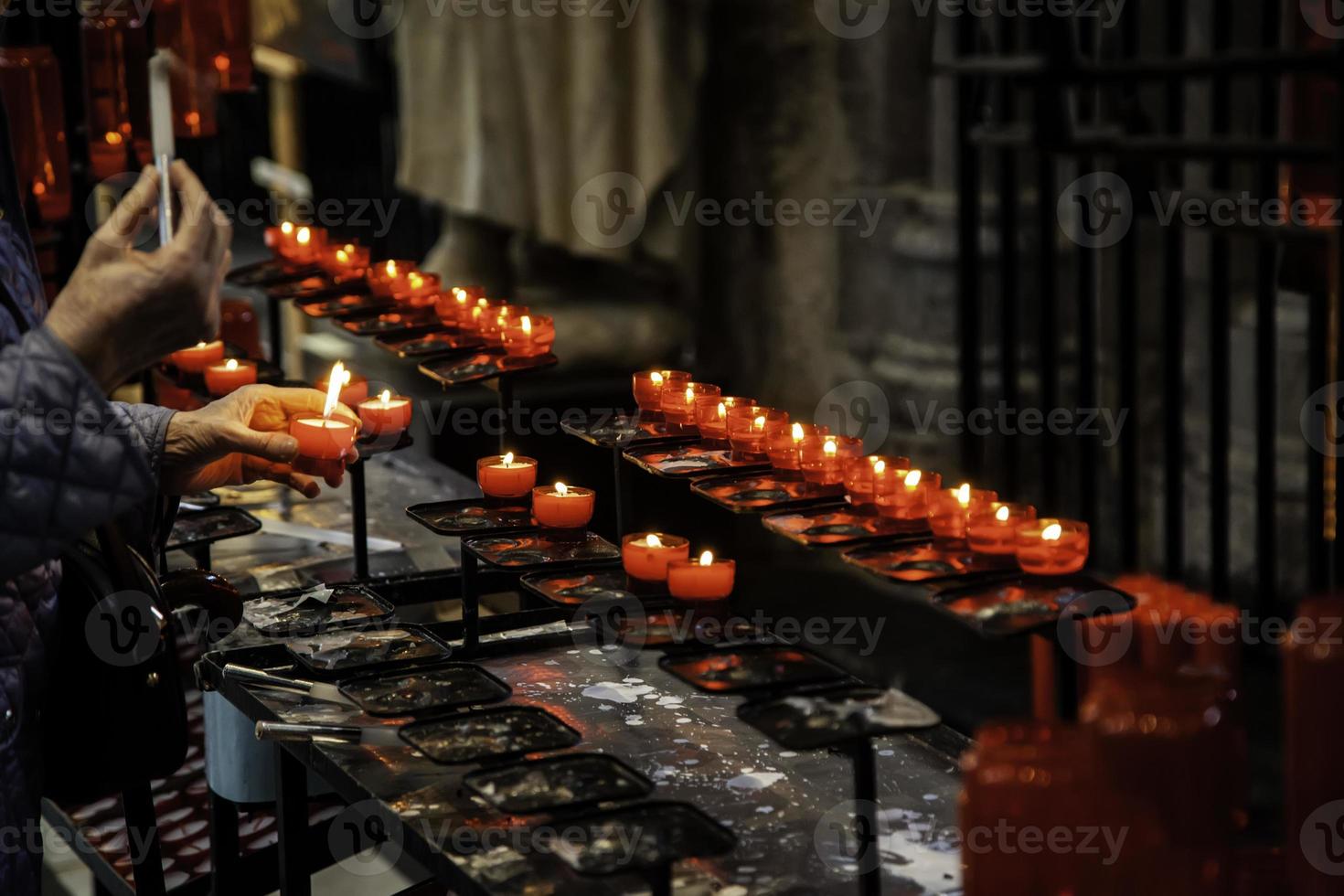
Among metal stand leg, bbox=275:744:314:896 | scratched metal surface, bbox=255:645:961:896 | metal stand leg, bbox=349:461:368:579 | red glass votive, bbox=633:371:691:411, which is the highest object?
red glass votive, bbox=633:371:691:411

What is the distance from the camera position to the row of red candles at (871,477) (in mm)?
2225

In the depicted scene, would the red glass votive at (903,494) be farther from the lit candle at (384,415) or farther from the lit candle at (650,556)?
the lit candle at (384,415)

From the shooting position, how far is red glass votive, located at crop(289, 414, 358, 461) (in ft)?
8.72

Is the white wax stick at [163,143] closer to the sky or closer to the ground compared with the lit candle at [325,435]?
closer to the sky

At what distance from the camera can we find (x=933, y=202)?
19.5 ft

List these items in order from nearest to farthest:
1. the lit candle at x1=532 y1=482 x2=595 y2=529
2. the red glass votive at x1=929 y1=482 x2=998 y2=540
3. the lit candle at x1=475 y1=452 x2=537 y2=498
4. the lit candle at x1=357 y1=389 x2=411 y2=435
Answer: the red glass votive at x1=929 y1=482 x2=998 y2=540, the lit candle at x1=532 y1=482 x2=595 y2=529, the lit candle at x1=475 y1=452 x2=537 y2=498, the lit candle at x1=357 y1=389 x2=411 y2=435

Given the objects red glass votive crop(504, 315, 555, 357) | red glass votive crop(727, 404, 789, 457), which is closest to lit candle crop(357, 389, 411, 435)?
red glass votive crop(504, 315, 555, 357)

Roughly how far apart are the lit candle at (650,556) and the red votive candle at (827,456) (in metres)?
0.27

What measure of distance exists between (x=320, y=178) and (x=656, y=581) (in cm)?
523

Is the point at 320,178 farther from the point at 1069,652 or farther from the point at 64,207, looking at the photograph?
the point at 1069,652

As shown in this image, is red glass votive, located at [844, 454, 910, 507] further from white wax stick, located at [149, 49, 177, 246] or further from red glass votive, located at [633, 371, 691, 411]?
white wax stick, located at [149, 49, 177, 246]

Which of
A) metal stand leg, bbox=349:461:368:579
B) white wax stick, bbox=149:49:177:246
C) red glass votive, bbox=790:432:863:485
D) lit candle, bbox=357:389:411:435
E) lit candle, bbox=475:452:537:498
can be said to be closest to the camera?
white wax stick, bbox=149:49:177:246

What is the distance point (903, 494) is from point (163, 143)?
1.06 meters

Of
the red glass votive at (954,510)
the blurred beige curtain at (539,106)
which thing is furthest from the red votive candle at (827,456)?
the blurred beige curtain at (539,106)
